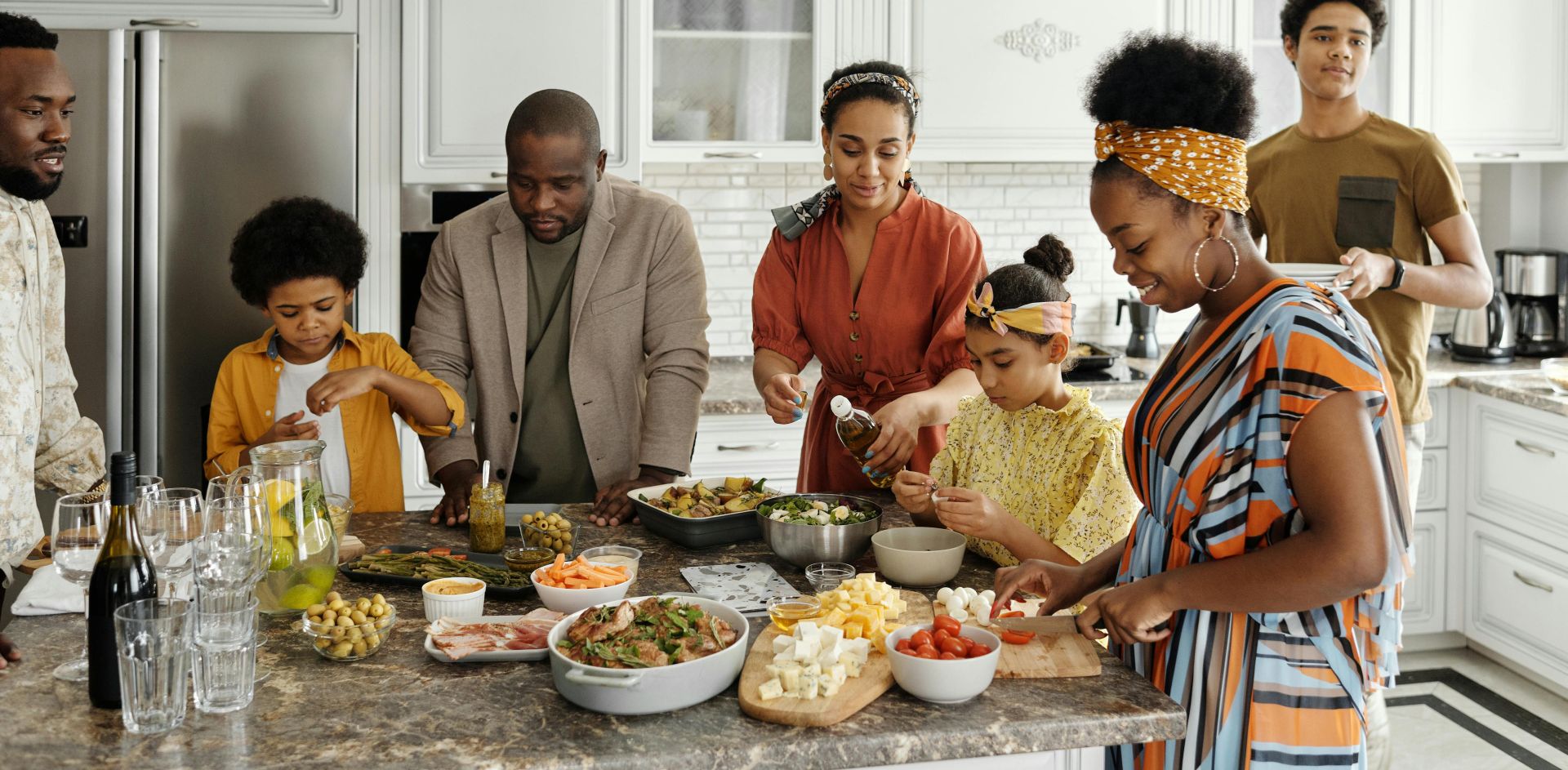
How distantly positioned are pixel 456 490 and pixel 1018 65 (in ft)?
8.04

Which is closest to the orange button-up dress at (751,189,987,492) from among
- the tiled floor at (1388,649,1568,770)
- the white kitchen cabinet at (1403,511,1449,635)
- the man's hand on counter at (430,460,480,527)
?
the man's hand on counter at (430,460,480,527)

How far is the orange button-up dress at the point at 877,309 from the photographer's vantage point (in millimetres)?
2654

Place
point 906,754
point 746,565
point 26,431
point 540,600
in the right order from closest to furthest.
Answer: point 906,754
point 540,600
point 746,565
point 26,431

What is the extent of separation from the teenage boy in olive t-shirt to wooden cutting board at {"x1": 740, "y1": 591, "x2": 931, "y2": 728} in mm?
2053

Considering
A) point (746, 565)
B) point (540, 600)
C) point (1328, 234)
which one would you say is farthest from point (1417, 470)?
point (540, 600)

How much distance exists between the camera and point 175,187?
138 inches

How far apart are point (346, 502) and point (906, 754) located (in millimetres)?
985

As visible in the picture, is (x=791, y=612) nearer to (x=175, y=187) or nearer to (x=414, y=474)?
(x=414, y=474)

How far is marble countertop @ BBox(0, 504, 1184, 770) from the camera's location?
4.41 feet

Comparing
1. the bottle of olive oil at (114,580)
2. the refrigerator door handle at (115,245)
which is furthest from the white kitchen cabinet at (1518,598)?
the refrigerator door handle at (115,245)

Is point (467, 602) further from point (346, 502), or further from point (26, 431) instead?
point (26, 431)

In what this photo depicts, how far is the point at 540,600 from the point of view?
190 centimetres

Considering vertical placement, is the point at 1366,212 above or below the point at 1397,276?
above

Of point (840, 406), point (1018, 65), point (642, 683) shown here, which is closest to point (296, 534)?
point (642, 683)
